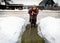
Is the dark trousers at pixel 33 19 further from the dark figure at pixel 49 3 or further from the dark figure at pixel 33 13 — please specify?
the dark figure at pixel 49 3

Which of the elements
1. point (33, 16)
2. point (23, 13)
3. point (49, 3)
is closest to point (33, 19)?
point (33, 16)

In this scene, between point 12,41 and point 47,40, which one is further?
point 47,40

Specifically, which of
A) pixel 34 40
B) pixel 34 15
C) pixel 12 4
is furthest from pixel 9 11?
pixel 34 40

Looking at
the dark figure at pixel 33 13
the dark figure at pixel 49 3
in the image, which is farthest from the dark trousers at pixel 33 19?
the dark figure at pixel 49 3

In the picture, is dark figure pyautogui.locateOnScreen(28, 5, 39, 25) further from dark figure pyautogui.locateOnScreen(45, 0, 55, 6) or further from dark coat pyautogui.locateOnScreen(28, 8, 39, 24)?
dark figure pyautogui.locateOnScreen(45, 0, 55, 6)

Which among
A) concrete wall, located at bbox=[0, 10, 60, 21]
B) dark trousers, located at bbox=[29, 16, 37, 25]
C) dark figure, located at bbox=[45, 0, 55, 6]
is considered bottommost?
dark trousers, located at bbox=[29, 16, 37, 25]

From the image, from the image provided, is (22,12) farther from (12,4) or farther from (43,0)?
(43,0)

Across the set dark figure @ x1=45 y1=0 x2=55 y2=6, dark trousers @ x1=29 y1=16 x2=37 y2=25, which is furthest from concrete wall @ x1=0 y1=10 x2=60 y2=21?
dark trousers @ x1=29 y1=16 x2=37 y2=25

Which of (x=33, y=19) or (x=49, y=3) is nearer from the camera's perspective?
(x=33, y=19)

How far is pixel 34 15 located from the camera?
2.07 metres

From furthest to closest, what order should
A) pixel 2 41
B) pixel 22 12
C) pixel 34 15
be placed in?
pixel 22 12 → pixel 34 15 → pixel 2 41

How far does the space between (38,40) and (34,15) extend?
0.62 meters

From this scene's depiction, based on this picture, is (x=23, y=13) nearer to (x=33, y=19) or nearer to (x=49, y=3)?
(x=33, y=19)

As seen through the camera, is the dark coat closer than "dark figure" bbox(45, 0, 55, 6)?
Yes
